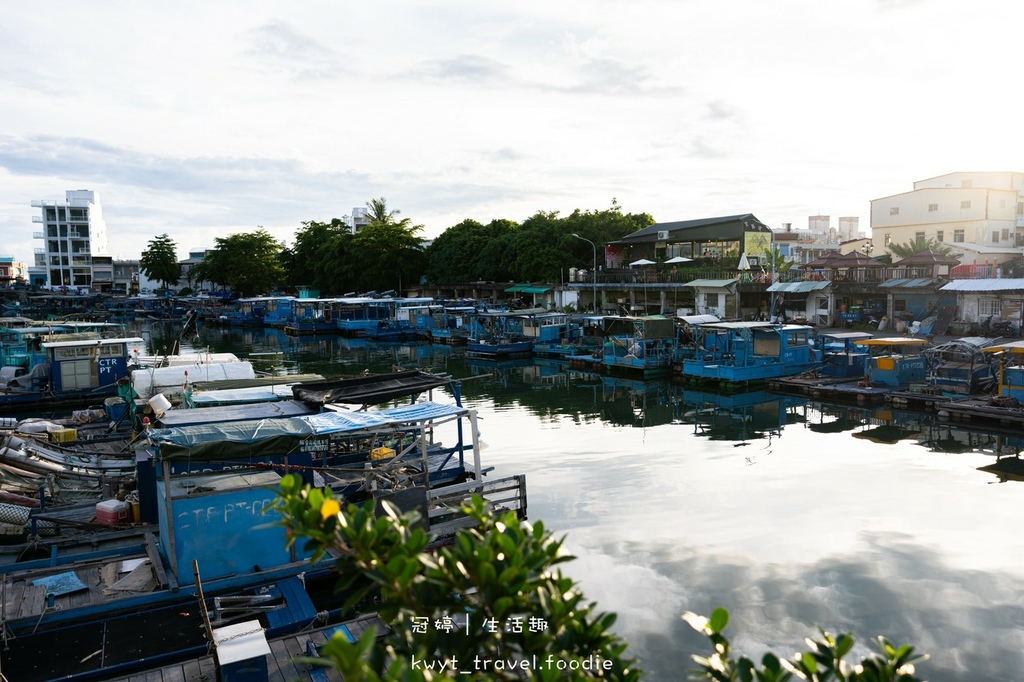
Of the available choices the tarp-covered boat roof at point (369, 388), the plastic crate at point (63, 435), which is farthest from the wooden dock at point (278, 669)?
the plastic crate at point (63, 435)

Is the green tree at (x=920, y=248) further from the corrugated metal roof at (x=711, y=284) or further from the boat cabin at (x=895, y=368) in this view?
the boat cabin at (x=895, y=368)

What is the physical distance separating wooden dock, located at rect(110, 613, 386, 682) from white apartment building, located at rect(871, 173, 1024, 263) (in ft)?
187

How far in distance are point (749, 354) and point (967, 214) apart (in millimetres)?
34461

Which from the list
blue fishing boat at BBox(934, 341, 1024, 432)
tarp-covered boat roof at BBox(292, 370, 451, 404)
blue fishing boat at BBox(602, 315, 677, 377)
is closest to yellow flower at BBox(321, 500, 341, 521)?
tarp-covered boat roof at BBox(292, 370, 451, 404)

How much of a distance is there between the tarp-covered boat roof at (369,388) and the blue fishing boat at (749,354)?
19828mm

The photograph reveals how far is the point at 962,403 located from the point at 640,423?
10667 millimetres

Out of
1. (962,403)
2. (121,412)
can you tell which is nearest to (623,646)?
(121,412)

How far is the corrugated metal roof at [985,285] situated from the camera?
38406mm

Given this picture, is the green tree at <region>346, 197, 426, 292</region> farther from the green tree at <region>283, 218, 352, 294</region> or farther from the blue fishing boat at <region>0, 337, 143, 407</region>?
the blue fishing boat at <region>0, 337, 143, 407</region>

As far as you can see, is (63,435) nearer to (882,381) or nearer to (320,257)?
(882,381)

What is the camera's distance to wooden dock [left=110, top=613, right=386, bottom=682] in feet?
26.5

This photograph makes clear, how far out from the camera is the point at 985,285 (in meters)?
40.2

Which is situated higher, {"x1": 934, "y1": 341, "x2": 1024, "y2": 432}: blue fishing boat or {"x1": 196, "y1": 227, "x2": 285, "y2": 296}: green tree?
{"x1": 196, "y1": 227, "x2": 285, "y2": 296}: green tree

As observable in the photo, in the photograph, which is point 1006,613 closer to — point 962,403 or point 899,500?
point 899,500
